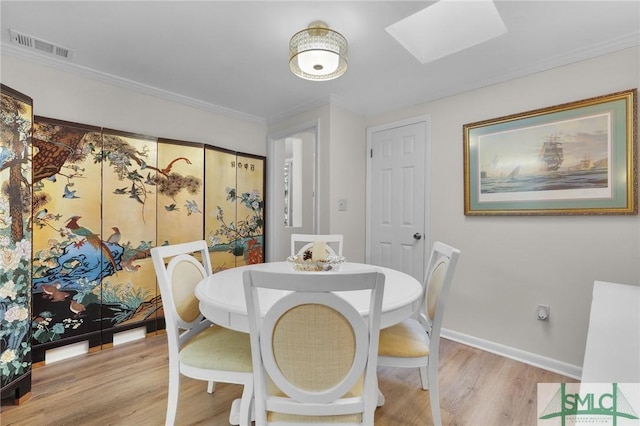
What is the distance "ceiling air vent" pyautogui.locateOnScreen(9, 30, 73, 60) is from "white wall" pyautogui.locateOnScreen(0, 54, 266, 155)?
154mm

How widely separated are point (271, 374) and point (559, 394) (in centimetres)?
201

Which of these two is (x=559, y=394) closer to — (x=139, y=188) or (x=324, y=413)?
(x=324, y=413)

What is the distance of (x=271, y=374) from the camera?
103cm

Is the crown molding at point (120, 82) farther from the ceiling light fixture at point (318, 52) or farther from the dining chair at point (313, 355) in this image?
the dining chair at point (313, 355)

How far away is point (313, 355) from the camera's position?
3.30ft

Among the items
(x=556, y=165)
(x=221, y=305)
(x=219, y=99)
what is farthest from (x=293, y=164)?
(x=221, y=305)

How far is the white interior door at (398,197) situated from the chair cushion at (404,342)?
1.41 meters

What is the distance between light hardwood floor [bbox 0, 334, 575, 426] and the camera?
5.35ft

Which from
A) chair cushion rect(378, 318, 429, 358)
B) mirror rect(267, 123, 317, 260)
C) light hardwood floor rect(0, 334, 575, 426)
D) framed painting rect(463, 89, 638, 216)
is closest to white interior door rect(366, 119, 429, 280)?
framed painting rect(463, 89, 638, 216)

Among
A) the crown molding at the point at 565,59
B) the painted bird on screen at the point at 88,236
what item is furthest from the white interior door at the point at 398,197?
the painted bird on screen at the point at 88,236

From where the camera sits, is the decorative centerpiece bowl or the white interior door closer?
the decorative centerpiece bowl

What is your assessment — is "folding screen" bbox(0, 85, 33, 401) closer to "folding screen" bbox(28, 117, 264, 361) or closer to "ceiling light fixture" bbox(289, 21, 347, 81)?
"folding screen" bbox(28, 117, 264, 361)

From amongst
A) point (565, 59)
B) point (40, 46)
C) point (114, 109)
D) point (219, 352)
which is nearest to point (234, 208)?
point (114, 109)

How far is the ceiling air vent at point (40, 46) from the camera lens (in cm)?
196
